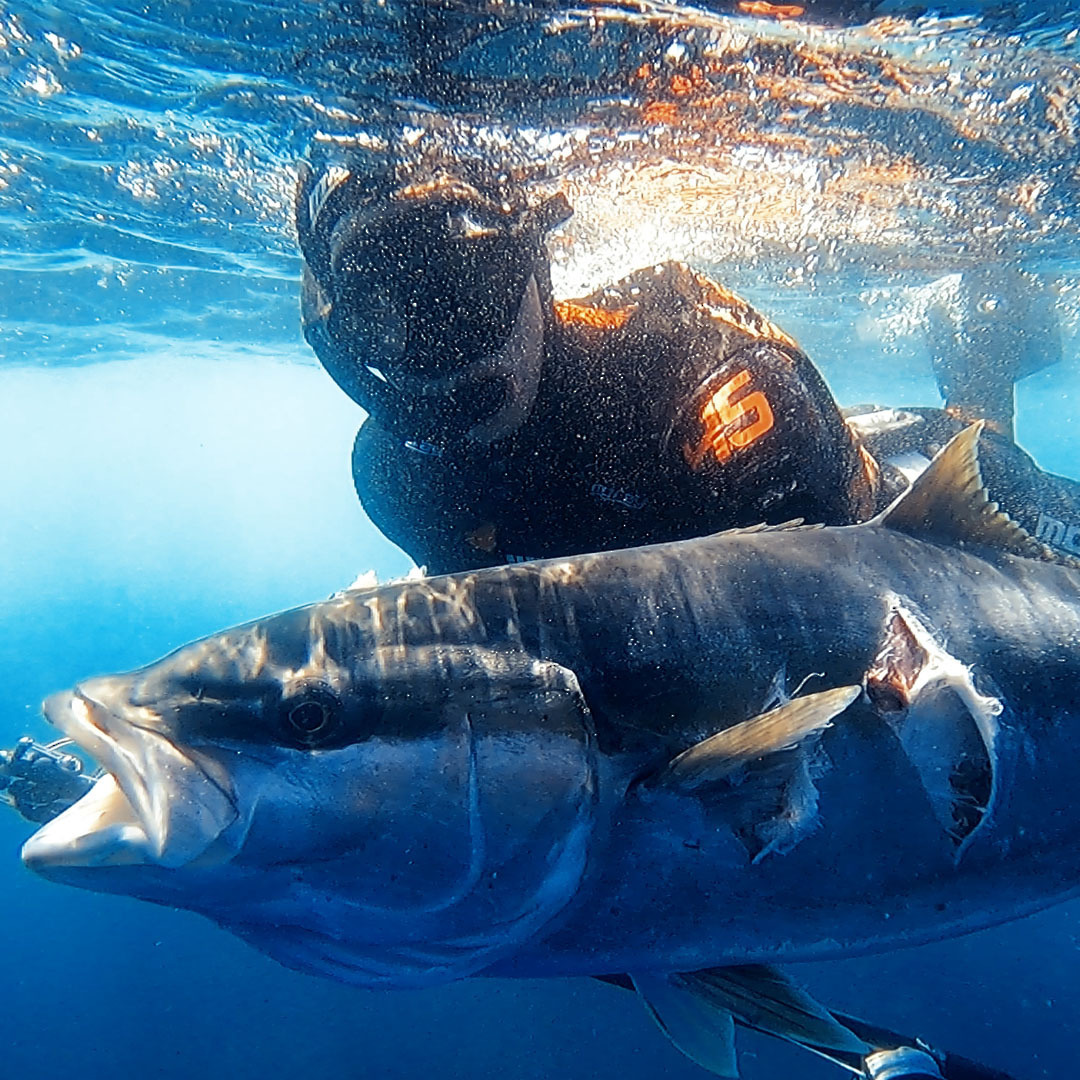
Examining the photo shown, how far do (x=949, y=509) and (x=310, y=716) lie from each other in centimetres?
208

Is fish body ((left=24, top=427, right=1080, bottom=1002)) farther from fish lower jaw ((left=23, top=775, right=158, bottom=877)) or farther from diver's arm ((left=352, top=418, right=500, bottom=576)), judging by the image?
diver's arm ((left=352, top=418, right=500, bottom=576))

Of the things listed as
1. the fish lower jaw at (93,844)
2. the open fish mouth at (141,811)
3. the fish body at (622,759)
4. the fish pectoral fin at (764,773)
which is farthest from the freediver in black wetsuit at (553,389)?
the fish lower jaw at (93,844)

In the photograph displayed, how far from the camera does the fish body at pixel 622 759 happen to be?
6.24 ft

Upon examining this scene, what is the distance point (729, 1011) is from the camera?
235 centimetres

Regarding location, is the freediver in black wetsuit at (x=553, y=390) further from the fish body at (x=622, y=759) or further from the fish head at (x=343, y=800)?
the fish head at (x=343, y=800)

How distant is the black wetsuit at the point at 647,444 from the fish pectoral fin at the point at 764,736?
1769 millimetres

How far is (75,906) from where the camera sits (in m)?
16.4

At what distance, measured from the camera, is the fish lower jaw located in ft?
5.93

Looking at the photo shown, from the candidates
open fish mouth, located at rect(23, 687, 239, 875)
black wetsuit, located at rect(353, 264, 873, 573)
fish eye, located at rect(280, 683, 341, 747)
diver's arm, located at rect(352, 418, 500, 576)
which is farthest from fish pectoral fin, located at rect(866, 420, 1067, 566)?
diver's arm, located at rect(352, 418, 500, 576)

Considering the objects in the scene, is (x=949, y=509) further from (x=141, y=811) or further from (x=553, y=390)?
(x=141, y=811)

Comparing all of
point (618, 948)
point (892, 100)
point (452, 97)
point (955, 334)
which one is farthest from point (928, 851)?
Result: point (955, 334)

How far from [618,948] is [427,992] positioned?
1020cm

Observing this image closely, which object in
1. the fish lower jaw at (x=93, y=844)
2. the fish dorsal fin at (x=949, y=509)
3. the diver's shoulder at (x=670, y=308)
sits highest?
the diver's shoulder at (x=670, y=308)

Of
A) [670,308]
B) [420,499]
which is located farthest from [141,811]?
[670,308]
